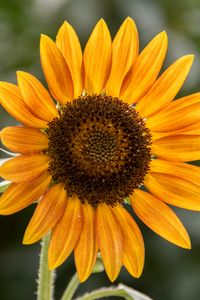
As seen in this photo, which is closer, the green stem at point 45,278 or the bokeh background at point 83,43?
the green stem at point 45,278

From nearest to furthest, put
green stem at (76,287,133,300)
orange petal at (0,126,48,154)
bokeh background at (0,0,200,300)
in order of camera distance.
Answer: orange petal at (0,126,48,154) → green stem at (76,287,133,300) → bokeh background at (0,0,200,300)

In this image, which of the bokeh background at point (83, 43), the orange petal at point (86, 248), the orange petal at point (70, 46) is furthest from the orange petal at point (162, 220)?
the bokeh background at point (83, 43)

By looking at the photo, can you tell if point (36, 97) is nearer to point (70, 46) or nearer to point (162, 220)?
point (70, 46)

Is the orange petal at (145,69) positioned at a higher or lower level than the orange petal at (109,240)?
higher

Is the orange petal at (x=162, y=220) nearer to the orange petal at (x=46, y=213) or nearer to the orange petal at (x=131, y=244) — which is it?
the orange petal at (x=131, y=244)

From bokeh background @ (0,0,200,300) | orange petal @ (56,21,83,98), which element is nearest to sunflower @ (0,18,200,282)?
orange petal @ (56,21,83,98)

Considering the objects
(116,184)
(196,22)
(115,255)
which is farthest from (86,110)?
A: (196,22)

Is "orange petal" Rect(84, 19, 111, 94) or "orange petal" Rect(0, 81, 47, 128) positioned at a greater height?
"orange petal" Rect(84, 19, 111, 94)

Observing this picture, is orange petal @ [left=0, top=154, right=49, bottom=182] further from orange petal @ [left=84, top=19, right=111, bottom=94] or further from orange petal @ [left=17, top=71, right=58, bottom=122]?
orange petal @ [left=84, top=19, right=111, bottom=94]
